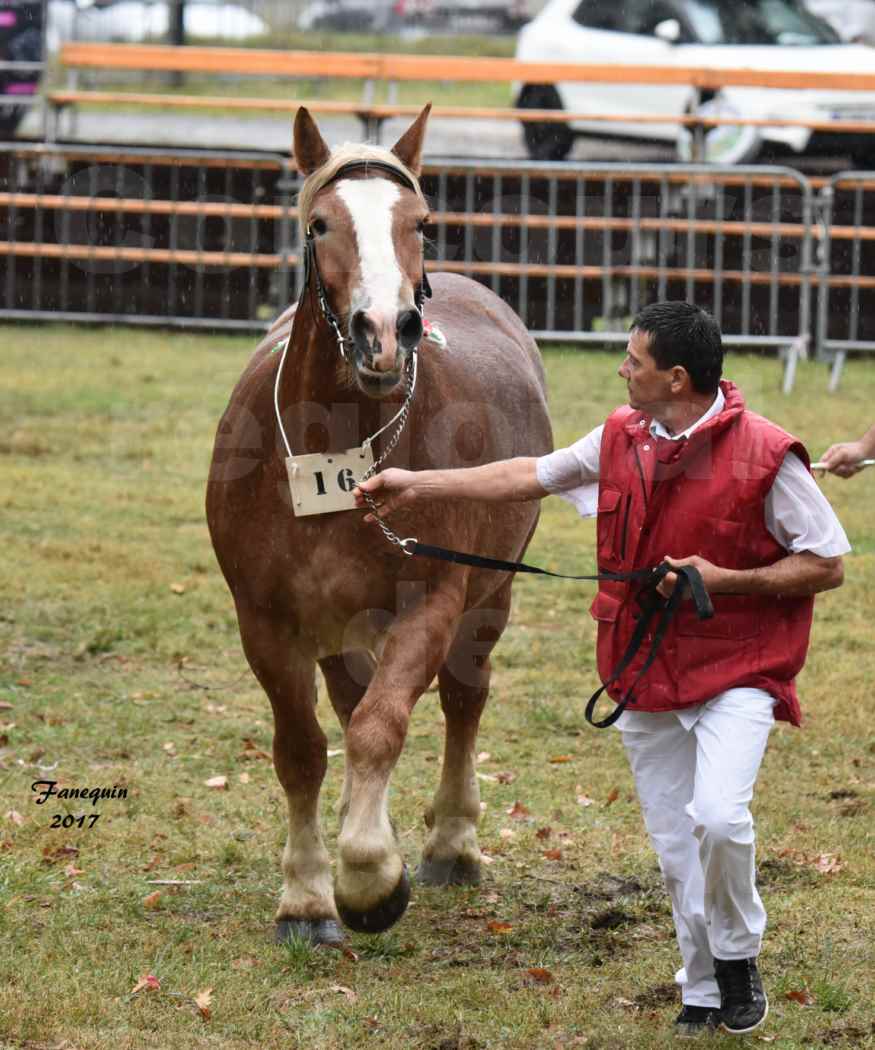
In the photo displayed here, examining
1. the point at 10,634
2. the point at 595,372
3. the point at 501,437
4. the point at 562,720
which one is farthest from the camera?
the point at 595,372

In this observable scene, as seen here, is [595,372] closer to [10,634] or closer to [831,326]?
[831,326]

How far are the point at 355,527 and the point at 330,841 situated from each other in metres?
1.67

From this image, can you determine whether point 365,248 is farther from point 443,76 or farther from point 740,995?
point 443,76

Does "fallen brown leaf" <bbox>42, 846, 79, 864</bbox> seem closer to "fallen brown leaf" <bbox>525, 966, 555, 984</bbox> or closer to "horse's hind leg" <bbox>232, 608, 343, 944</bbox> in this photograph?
"horse's hind leg" <bbox>232, 608, 343, 944</bbox>

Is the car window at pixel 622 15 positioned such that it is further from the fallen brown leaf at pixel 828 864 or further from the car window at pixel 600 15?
the fallen brown leaf at pixel 828 864

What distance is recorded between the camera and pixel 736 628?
4363mm

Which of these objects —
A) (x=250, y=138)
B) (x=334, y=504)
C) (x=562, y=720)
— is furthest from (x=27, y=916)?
(x=250, y=138)

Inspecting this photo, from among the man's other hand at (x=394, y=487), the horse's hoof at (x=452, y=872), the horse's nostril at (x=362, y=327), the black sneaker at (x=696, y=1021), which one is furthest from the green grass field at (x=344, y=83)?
the black sneaker at (x=696, y=1021)

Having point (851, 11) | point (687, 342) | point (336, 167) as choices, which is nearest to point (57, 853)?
point (336, 167)

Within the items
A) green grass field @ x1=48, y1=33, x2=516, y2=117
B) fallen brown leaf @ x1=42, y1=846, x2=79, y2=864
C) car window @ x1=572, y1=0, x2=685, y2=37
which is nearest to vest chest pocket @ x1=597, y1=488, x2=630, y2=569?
fallen brown leaf @ x1=42, y1=846, x2=79, y2=864

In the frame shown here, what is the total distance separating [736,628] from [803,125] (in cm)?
1442

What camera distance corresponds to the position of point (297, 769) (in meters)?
5.44

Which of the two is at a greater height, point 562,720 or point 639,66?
point 639,66

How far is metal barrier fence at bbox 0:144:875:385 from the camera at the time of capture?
15469mm
